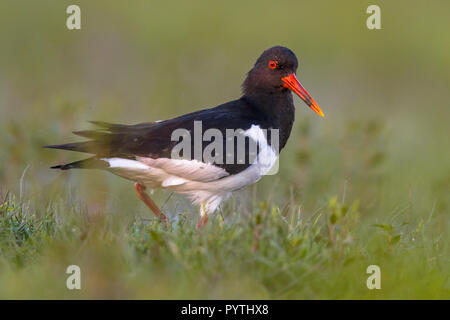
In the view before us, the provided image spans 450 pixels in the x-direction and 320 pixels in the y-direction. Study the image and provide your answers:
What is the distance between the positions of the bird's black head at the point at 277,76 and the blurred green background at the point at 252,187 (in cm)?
104

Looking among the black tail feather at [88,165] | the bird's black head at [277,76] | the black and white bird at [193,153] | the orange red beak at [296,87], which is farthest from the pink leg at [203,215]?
the orange red beak at [296,87]

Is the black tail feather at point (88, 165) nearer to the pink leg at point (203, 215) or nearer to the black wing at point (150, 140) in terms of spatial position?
the black wing at point (150, 140)

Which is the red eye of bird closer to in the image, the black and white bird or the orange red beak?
the orange red beak

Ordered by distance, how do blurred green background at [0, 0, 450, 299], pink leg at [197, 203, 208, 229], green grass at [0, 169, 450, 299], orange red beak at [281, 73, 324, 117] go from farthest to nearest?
orange red beak at [281, 73, 324, 117] < pink leg at [197, 203, 208, 229] < blurred green background at [0, 0, 450, 299] < green grass at [0, 169, 450, 299]

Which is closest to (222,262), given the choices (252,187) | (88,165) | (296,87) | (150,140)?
(150,140)

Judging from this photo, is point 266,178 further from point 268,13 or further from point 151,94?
point 268,13

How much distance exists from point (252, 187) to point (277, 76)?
2.38 m

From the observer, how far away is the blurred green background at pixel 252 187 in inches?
173

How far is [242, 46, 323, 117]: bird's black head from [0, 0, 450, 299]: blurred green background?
1045 mm

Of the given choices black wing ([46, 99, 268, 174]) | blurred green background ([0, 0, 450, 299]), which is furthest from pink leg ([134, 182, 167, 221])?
black wing ([46, 99, 268, 174])

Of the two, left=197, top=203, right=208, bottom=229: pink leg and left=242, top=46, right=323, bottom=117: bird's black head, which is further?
left=242, top=46, right=323, bottom=117: bird's black head

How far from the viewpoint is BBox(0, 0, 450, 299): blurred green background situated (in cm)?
438

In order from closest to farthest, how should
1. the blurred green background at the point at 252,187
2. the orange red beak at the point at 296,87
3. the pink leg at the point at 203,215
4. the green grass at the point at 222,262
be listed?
the green grass at the point at 222,262 < the blurred green background at the point at 252,187 < the pink leg at the point at 203,215 < the orange red beak at the point at 296,87

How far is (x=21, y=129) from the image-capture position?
26.2 ft
